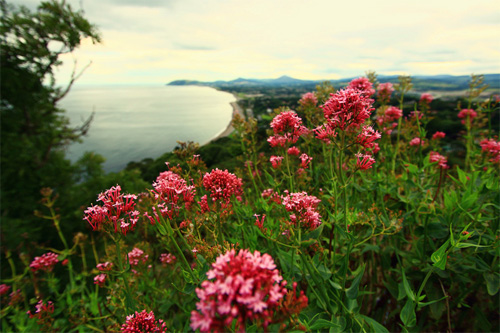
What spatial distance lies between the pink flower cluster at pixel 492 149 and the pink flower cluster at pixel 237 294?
3881mm

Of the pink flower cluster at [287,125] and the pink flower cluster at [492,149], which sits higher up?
the pink flower cluster at [287,125]

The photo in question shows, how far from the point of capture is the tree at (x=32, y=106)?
10.7 metres

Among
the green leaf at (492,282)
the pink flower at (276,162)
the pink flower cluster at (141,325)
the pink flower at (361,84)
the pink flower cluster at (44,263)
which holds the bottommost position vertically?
the pink flower cluster at (44,263)

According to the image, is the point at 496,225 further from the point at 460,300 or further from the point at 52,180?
the point at 52,180

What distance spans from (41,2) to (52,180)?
30.2 feet

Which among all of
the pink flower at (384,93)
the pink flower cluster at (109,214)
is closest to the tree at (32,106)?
the pink flower cluster at (109,214)

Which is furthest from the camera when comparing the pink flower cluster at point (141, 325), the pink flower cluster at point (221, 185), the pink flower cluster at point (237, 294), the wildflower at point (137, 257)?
the wildflower at point (137, 257)

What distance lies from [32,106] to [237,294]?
53.4 feet

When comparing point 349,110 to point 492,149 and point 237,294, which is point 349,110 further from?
point 492,149

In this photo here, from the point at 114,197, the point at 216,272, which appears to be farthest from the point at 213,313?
the point at 114,197

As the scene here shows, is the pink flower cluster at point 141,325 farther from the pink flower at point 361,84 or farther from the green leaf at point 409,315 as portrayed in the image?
the pink flower at point 361,84

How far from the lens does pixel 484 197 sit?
105 inches

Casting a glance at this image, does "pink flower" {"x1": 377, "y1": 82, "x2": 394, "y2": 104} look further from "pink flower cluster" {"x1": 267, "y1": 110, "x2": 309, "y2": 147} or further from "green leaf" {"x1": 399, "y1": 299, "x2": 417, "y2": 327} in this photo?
"green leaf" {"x1": 399, "y1": 299, "x2": 417, "y2": 327}

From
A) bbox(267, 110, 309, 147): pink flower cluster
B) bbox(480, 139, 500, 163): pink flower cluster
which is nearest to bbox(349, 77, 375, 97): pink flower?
bbox(267, 110, 309, 147): pink flower cluster
